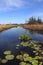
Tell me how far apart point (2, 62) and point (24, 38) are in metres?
11.5

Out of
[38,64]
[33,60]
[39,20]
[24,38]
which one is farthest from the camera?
[39,20]

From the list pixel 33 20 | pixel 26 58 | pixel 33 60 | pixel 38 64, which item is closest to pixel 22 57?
pixel 26 58

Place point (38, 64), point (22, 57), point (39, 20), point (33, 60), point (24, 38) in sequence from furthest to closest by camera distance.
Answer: point (39, 20) < point (24, 38) < point (22, 57) < point (33, 60) < point (38, 64)

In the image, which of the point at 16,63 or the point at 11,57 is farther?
the point at 11,57

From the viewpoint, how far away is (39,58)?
39.0ft

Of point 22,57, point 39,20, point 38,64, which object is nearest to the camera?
point 38,64

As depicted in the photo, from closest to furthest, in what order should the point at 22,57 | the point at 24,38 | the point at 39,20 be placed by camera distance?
the point at 22,57 → the point at 24,38 → the point at 39,20

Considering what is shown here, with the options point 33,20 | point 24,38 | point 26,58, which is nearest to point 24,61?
point 26,58

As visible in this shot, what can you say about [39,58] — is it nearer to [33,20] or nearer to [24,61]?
[24,61]

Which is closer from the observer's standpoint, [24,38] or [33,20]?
[24,38]

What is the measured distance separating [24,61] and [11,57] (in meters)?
1.41

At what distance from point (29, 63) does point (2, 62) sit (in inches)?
81.6

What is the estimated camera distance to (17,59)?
11820 millimetres

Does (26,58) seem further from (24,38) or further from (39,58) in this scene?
(24,38)
